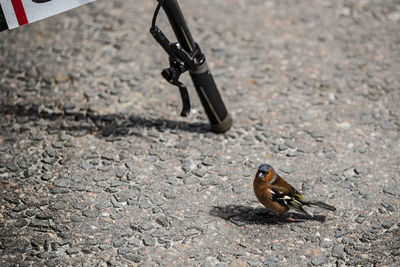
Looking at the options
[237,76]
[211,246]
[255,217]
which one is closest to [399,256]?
[255,217]

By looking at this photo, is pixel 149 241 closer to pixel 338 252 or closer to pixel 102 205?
pixel 102 205

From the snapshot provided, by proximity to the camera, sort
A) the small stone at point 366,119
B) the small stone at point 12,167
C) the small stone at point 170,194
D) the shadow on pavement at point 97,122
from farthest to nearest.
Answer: the small stone at point 366,119 < the shadow on pavement at point 97,122 < the small stone at point 12,167 < the small stone at point 170,194

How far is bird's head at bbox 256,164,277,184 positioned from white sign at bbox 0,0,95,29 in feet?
5.30

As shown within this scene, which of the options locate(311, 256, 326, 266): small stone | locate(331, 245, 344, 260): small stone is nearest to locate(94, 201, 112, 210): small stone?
locate(311, 256, 326, 266): small stone

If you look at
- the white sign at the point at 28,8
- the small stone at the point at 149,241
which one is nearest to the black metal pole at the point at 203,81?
the white sign at the point at 28,8

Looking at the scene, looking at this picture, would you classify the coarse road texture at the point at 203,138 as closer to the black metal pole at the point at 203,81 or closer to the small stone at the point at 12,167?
the small stone at the point at 12,167

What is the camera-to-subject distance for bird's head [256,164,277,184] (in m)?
3.53

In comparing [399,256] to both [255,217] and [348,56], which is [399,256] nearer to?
[255,217]

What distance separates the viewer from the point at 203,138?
177 inches

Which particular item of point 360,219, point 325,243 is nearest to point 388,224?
point 360,219

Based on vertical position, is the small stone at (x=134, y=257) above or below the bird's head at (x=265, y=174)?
below

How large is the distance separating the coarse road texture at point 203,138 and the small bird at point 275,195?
16 centimetres

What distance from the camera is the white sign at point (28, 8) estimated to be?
3.64 metres

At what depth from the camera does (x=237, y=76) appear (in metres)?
5.19
